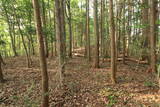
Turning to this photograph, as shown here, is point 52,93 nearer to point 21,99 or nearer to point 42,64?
point 21,99

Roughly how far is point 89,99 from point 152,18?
6.60m

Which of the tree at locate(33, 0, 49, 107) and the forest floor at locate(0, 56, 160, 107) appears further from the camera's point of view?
the forest floor at locate(0, 56, 160, 107)

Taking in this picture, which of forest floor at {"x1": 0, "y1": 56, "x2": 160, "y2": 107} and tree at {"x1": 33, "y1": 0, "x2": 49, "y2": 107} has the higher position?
tree at {"x1": 33, "y1": 0, "x2": 49, "y2": 107}

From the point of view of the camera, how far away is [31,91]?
22.8 feet

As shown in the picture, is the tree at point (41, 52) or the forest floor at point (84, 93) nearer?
the tree at point (41, 52)

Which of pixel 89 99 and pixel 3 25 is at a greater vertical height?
pixel 3 25

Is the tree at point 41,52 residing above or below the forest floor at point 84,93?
above

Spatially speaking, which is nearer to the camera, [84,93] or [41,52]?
[41,52]

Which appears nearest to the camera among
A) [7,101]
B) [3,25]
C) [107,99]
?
[107,99]

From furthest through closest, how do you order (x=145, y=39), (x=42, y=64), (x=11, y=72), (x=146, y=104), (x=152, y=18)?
1. (x=145, y=39)
2. (x=11, y=72)
3. (x=152, y=18)
4. (x=146, y=104)
5. (x=42, y=64)

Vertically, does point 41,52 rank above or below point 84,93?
above

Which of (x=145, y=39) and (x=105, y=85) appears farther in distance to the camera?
(x=145, y=39)

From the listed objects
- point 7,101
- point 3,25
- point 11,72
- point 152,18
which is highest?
point 3,25

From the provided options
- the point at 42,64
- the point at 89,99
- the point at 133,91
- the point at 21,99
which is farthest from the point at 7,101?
the point at 133,91
